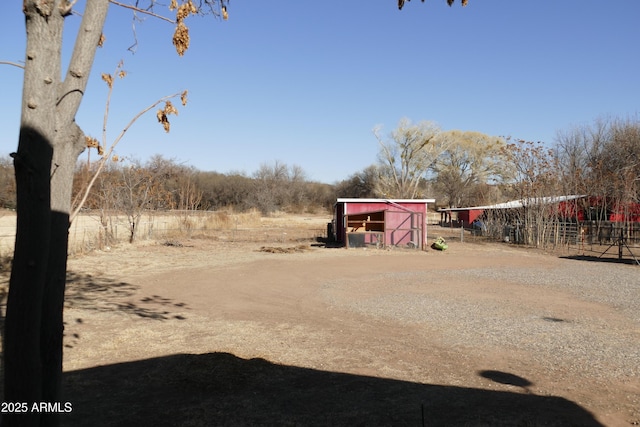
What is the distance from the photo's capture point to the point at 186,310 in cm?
998

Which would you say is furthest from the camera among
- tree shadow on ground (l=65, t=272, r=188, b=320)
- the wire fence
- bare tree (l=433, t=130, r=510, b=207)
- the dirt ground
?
bare tree (l=433, t=130, r=510, b=207)

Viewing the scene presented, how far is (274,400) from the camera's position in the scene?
4949 mm

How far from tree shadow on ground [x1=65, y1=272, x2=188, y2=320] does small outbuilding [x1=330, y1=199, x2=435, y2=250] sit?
47.4 ft

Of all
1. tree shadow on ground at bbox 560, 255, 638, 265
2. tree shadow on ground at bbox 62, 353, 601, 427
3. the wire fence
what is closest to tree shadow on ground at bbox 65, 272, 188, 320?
tree shadow on ground at bbox 62, 353, 601, 427

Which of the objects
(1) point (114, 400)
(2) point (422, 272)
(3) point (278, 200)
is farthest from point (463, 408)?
(3) point (278, 200)

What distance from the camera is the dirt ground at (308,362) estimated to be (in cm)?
461

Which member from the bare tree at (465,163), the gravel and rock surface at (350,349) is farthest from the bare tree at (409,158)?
the gravel and rock surface at (350,349)

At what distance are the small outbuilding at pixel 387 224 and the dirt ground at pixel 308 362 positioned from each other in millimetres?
11835

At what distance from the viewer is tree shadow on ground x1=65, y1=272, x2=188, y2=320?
9.76 metres

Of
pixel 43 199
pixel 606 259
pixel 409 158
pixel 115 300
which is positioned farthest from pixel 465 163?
pixel 43 199

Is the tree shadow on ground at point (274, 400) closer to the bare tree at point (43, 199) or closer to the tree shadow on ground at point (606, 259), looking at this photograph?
the bare tree at point (43, 199)

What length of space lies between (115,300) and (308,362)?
644 centimetres

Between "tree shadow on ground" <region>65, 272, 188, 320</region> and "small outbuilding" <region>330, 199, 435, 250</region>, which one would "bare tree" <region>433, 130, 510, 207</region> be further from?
"tree shadow on ground" <region>65, 272, 188, 320</region>

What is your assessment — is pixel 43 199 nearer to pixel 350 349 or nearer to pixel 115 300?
pixel 350 349
